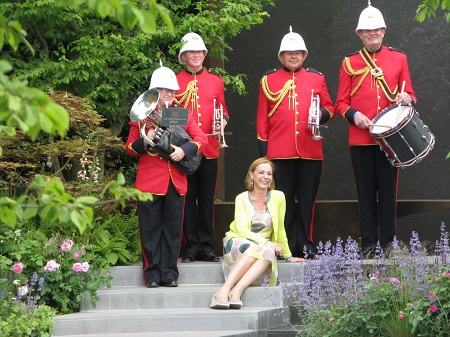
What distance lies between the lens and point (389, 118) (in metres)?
8.50

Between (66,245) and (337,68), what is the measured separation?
411cm

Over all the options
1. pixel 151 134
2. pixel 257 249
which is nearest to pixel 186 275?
pixel 257 249

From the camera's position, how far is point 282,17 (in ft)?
37.6

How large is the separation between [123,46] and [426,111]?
3366 mm

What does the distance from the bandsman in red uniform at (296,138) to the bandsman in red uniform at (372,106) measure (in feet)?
0.93

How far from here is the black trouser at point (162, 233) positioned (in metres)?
8.63

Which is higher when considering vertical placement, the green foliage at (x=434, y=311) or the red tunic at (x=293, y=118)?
the red tunic at (x=293, y=118)

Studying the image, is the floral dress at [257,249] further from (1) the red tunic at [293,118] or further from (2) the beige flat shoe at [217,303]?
(1) the red tunic at [293,118]

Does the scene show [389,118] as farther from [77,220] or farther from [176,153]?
[77,220]

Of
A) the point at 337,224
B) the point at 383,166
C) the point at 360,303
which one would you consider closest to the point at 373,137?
the point at 383,166

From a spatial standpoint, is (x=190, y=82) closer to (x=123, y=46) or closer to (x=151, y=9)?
(x=123, y=46)

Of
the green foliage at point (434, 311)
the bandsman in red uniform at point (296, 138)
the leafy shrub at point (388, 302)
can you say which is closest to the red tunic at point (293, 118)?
the bandsman in red uniform at point (296, 138)

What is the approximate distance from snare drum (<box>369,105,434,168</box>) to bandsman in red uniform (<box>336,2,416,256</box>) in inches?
12.1

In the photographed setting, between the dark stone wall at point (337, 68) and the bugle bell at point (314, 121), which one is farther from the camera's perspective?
the dark stone wall at point (337, 68)
